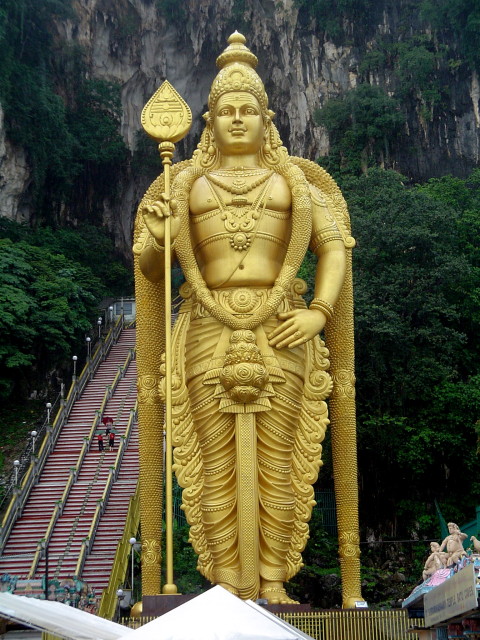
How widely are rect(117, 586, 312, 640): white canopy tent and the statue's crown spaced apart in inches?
217

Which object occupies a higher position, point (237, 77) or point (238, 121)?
point (237, 77)

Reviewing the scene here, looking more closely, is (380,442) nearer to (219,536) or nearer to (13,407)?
(219,536)

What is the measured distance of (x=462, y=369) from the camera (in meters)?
18.1

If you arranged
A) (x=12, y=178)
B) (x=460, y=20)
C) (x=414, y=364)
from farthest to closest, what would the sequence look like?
(x=12, y=178)
(x=460, y=20)
(x=414, y=364)

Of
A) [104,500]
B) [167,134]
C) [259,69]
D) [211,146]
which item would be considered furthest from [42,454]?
[259,69]

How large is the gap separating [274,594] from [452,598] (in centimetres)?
186

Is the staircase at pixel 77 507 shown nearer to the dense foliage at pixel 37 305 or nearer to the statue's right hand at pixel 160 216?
the dense foliage at pixel 37 305

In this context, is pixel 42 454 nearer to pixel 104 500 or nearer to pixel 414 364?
pixel 104 500

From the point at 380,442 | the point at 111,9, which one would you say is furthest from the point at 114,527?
the point at 111,9

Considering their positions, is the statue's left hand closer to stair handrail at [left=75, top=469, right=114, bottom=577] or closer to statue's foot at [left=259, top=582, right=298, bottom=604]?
statue's foot at [left=259, top=582, right=298, bottom=604]

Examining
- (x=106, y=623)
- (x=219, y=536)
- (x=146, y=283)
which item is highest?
(x=146, y=283)

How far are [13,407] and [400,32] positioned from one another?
1570 cm

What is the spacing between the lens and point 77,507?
1577cm

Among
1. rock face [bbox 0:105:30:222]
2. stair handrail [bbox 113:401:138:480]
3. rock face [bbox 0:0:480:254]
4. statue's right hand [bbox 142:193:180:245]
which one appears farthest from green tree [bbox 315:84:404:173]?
statue's right hand [bbox 142:193:180:245]
